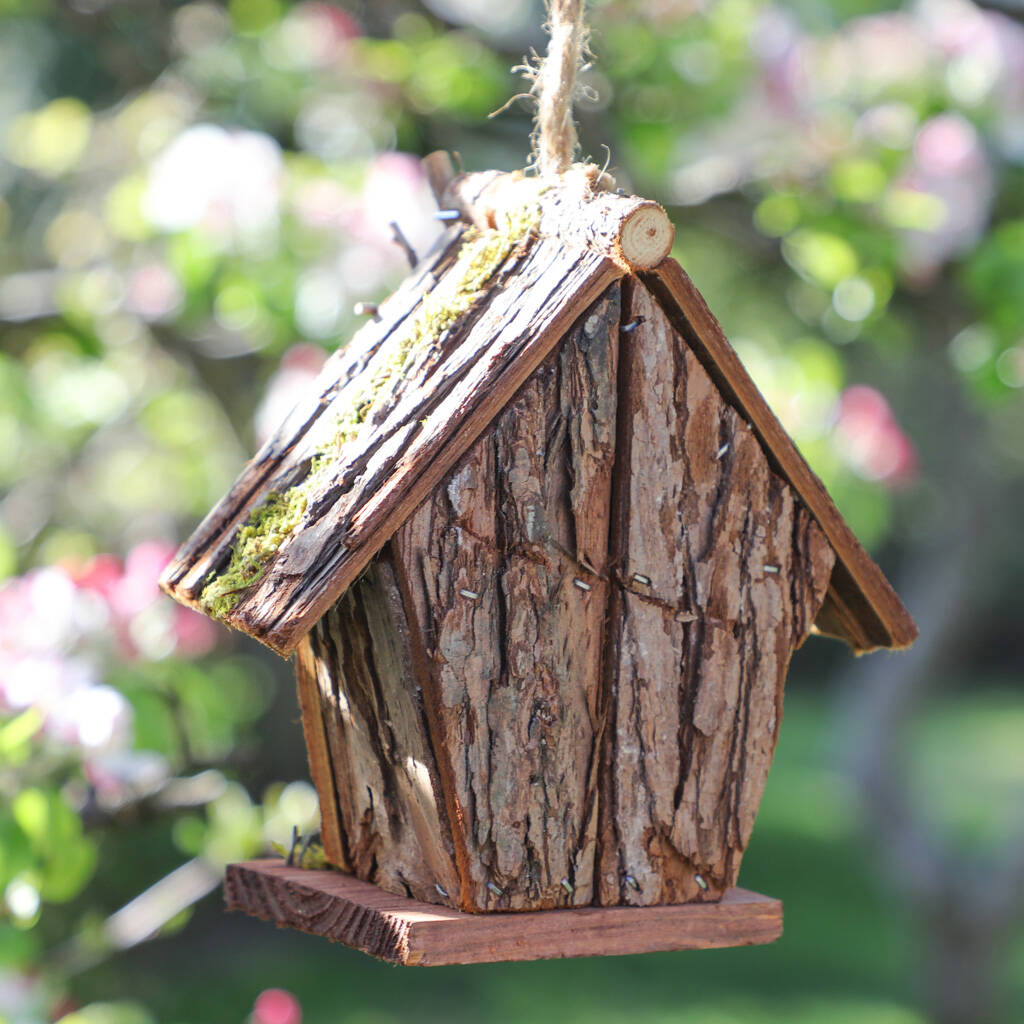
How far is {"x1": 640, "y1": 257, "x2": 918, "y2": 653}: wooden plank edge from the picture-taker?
1090 mm

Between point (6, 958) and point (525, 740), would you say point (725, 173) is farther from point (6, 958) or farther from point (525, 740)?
point (6, 958)

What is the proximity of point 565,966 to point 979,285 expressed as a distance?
5.07 meters

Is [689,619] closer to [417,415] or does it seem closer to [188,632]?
[417,415]

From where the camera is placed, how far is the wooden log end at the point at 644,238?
1.02m

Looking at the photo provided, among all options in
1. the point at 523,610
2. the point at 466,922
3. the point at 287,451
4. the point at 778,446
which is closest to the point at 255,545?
the point at 287,451

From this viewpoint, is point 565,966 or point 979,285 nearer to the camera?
point 979,285

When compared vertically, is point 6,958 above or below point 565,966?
above

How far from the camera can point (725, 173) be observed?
2703 millimetres

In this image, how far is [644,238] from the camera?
3.39ft

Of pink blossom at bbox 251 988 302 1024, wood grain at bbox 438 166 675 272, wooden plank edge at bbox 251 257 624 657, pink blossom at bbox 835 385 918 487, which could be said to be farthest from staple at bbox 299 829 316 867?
pink blossom at bbox 835 385 918 487

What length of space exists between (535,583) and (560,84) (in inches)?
18.6

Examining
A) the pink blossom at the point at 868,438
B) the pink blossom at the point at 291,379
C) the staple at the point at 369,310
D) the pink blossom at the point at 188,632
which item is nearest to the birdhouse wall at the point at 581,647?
the staple at the point at 369,310

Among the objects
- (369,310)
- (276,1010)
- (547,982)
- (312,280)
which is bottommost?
(547,982)

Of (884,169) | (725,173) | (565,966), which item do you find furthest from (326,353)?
(565,966)
